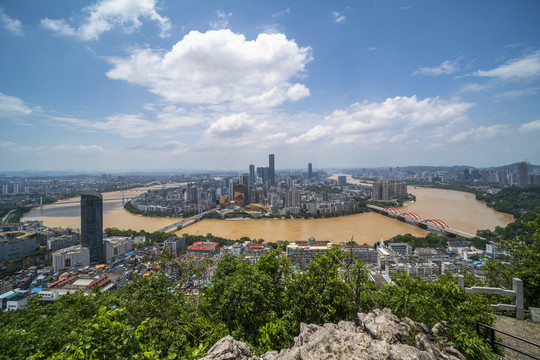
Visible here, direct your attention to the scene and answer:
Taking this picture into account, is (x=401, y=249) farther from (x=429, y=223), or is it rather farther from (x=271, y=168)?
(x=271, y=168)

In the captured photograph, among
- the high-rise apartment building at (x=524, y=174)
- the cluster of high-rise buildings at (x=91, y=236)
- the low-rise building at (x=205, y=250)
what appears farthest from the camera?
the high-rise apartment building at (x=524, y=174)

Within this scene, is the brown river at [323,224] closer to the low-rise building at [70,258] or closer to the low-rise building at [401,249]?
the low-rise building at [401,249]

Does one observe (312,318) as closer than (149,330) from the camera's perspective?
No

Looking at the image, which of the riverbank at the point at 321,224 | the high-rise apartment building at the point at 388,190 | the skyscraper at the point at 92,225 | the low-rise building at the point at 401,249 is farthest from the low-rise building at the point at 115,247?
the high-rise apartment building at the point at 388,190

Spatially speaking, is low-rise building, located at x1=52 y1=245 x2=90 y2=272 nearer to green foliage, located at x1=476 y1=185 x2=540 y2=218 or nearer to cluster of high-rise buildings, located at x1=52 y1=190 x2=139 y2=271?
cluster of high-rise buildings, located at x1=52 y1=190 x2=139 y2=271

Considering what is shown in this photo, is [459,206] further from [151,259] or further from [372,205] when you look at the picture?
[151,259]

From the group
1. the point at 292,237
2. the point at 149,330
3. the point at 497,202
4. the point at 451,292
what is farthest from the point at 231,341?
the point at 497,202

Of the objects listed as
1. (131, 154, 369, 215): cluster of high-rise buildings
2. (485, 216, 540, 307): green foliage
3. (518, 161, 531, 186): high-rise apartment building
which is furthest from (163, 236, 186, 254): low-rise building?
(518, 161, 531, 186): high-rise apartment building
